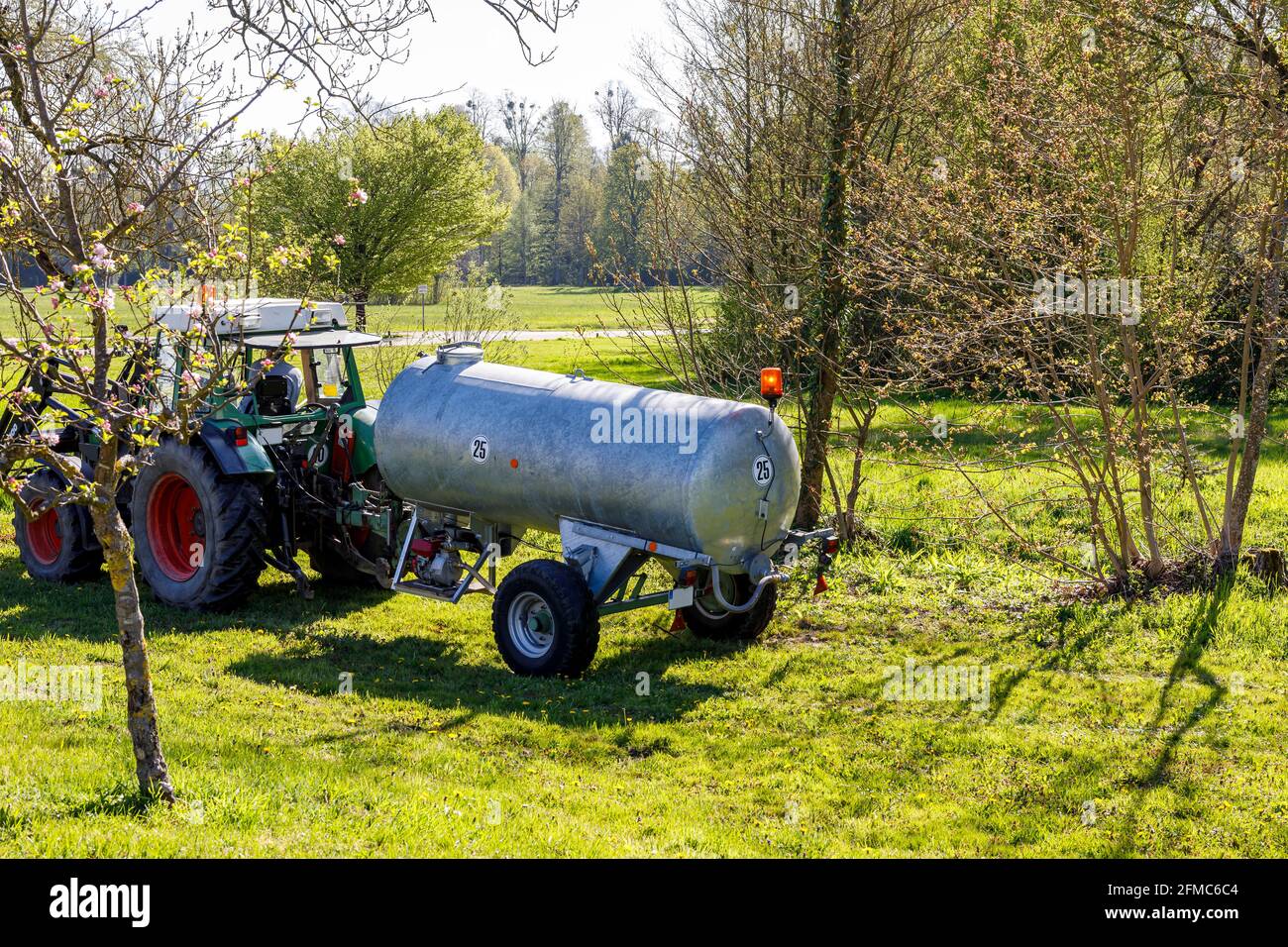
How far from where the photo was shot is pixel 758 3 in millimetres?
13547

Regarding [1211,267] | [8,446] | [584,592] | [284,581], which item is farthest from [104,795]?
[1211,267]

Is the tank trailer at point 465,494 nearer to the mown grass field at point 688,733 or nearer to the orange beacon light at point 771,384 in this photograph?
the orange beacon light at point 771,384

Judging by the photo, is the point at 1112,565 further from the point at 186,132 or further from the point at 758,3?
the point at 186,132

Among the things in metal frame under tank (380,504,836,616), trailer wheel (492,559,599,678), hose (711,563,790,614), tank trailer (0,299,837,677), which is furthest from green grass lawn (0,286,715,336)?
trailer wheel (492,559,599,678)

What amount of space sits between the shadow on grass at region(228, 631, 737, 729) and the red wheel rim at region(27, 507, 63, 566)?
364 centimetres

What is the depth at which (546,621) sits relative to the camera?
968 cm

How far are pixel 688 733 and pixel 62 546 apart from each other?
7.06 metres

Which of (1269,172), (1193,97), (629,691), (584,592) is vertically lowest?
(629,691)

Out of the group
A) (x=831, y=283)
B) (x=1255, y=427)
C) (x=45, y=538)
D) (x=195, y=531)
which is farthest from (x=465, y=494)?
(x=1255, y=427)

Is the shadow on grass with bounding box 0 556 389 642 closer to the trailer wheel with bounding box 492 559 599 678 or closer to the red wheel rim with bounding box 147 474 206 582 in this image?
the red wheel rim with bounding box 147 474 206 582

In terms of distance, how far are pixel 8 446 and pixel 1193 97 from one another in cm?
1151

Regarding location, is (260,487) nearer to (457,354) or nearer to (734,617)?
(457,354)

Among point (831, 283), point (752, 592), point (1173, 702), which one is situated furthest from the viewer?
point (831, 283)

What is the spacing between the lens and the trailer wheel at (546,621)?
925 cm
